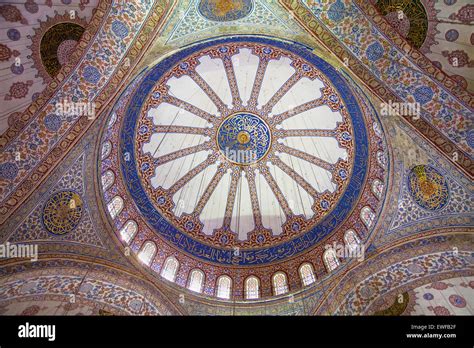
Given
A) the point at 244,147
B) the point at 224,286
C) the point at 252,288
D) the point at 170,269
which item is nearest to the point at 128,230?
the point at 170,269

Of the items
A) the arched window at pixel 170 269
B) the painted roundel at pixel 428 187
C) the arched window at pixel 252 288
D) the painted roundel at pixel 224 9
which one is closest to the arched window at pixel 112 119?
the painted roundel at pixel 224 9

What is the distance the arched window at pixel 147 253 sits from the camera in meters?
10.4

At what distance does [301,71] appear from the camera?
1093 cm

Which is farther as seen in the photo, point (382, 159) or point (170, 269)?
point (170, 269)

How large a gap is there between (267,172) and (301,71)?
358cm

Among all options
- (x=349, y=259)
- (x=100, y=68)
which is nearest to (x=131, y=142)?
(x=100, y=68)

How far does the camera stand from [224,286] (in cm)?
1123

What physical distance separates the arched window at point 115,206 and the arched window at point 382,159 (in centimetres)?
706

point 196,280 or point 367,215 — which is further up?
point 367,215

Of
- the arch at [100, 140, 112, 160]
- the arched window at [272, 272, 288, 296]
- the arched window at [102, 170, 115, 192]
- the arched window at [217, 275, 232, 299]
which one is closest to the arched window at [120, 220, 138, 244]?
the arched window at [102, 170, 115, 192]

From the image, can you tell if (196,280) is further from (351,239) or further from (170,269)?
(351,239)

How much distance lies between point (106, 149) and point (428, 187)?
7900 millimetres

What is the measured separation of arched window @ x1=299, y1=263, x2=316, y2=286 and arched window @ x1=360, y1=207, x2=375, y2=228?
2.13 metres
